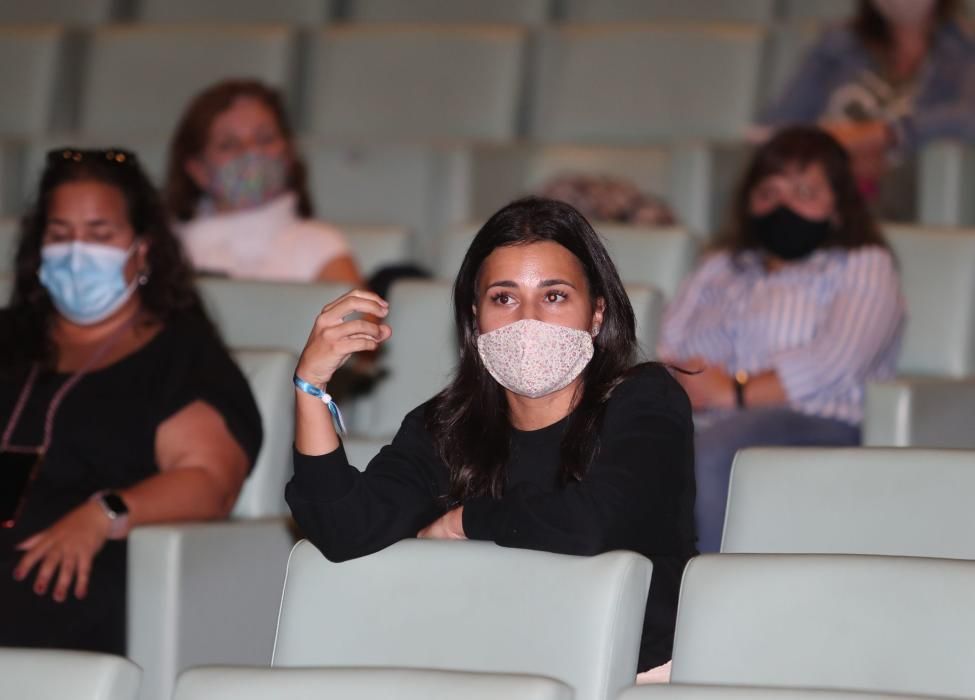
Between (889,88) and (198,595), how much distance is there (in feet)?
8.06

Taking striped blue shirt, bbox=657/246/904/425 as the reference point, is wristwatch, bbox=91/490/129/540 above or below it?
below

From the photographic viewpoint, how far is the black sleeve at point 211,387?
275cm

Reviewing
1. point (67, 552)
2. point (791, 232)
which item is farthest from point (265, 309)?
point (791, 232)

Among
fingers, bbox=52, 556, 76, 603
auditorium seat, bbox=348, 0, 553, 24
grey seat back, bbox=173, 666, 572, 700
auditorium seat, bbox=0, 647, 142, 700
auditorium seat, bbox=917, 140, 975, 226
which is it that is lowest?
fingers, bbox=52, 556, 76, 603

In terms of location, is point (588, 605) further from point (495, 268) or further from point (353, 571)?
point (495, 268)

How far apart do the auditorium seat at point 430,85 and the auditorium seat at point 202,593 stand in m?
2.00

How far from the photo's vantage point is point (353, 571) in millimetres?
1783

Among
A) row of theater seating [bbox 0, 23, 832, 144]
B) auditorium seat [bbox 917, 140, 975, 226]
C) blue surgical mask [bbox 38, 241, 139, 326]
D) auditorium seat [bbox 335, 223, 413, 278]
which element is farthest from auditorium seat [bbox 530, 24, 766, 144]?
blue surgical mask [bbox 38, 241, 139, 326]

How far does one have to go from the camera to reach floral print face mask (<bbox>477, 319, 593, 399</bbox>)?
80.4 inches

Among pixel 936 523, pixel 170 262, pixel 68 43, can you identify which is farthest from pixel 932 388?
pixel 68 43

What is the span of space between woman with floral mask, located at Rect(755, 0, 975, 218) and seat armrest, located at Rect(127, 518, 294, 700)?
1.99 metres

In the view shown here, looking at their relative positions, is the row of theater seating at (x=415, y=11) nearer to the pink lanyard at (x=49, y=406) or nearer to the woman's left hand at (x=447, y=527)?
the pink lanyard at (x=49, y=406)

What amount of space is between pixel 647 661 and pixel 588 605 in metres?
0.34

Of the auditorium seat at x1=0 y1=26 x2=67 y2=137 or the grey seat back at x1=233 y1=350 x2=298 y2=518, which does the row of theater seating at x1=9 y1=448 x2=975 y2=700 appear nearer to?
the grey seat back at x1=233 y1=350 x2=298 y2=518
